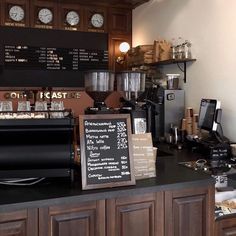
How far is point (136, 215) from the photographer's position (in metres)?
1.59

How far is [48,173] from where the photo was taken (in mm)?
1573

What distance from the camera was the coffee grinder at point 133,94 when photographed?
6.43ft

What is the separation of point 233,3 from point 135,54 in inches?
59.3

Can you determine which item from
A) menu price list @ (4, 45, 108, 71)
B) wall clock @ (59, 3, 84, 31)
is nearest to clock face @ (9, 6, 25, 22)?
menu price list @ (4, 45, 108, 71)

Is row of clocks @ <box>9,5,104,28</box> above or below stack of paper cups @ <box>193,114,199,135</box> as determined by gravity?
above

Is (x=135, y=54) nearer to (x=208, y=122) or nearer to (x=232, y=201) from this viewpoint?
(x=208, y=122)

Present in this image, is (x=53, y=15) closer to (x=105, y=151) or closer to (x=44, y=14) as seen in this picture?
(x=44, y=14)

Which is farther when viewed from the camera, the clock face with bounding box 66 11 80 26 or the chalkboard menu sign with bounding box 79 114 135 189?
the clock face with bounding box 66 11 80 26

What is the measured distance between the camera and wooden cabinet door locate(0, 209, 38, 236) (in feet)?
4.42

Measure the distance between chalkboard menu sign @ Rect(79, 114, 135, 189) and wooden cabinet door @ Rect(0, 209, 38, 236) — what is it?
0.81 ft

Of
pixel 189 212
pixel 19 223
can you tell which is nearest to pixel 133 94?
pixel 189 212

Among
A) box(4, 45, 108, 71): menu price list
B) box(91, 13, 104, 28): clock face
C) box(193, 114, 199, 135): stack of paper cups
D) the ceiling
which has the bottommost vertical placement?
box(193, 114, 199, 135): stack of paper cups

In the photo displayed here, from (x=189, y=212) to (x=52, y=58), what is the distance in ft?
12.3

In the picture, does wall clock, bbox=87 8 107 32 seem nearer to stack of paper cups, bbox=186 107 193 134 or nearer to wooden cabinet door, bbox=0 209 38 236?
stack of paper cups, bbox=186 107 193 134
